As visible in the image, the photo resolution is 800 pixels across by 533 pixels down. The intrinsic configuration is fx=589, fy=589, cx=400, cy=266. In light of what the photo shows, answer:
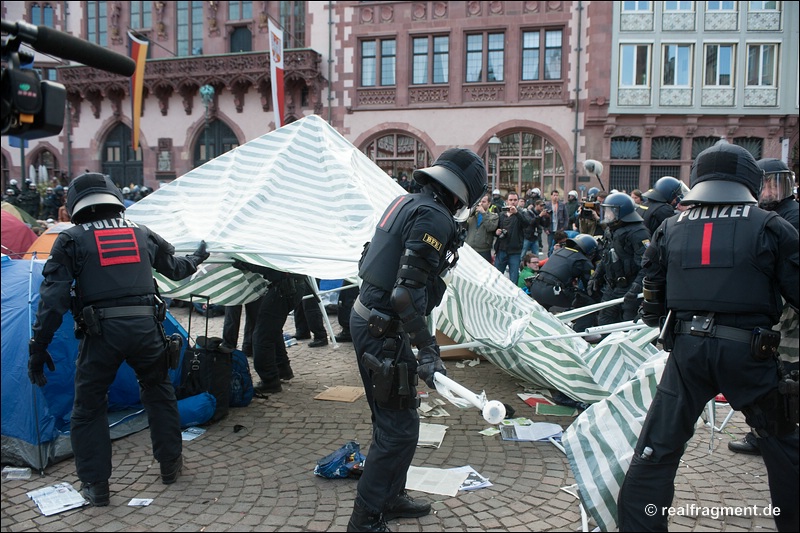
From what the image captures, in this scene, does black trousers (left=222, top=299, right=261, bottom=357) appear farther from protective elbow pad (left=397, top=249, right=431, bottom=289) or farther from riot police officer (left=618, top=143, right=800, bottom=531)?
riot police officer (left=618, top=143, right=800, bottom=531)

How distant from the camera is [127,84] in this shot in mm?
27000

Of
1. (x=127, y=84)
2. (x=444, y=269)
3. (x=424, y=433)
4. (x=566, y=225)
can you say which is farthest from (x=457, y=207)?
(x=127, y=84)

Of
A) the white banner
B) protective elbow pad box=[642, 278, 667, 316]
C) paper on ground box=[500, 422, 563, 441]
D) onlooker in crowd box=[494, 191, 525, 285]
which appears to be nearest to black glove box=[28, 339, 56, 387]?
paper on ground box=[500, 422, 563, 441]

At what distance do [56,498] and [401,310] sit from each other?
2803 mm

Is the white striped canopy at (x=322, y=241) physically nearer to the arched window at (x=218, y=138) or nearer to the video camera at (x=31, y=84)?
the video camera at (x=31, y=84)

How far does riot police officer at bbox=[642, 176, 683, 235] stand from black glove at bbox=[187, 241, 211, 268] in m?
4.62

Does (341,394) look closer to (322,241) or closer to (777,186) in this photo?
(322,241)

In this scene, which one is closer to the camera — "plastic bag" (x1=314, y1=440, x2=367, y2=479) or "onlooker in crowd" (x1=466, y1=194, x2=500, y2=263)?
"plastic bag" (x1=314, y1=440, x2=367, y2=479)

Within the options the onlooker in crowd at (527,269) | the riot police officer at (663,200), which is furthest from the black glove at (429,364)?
the onlooker in crowd at (527,269)

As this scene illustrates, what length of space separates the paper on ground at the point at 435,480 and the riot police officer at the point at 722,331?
4.10 ft

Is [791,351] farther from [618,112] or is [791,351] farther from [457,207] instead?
[618,112]

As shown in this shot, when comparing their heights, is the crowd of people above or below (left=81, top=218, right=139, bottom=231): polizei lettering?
below

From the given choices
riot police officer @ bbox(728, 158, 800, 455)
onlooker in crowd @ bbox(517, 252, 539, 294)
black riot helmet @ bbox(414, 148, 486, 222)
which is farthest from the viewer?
onlooker in crowd @ bbox(517, 252, 539, 294)

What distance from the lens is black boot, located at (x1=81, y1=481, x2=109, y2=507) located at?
392cm
